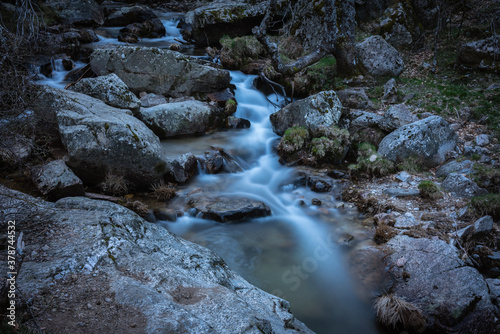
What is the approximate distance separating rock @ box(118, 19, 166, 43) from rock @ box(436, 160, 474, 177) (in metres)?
16.3

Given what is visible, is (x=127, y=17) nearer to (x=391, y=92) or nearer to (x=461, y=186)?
(x=391, y=92)

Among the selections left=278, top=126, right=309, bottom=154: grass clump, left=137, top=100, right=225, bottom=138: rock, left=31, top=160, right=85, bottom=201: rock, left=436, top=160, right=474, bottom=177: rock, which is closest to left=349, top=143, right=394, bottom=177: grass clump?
left=436, top=160, right=474, bottom=177: rock

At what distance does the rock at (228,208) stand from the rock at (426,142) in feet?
14.4

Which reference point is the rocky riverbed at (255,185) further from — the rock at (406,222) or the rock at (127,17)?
the rock at (127,17)

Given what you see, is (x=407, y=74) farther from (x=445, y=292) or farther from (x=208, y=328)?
(x=208, y=328)

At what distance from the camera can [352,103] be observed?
11.6 metres

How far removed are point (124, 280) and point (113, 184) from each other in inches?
189

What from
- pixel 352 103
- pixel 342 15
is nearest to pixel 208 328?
pixel 352 103

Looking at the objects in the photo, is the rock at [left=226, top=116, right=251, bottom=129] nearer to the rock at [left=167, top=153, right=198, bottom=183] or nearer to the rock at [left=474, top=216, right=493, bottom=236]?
the rock at [left=167, top=153, right=198, bottom=183]

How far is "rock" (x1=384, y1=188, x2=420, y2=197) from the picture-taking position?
753 cm

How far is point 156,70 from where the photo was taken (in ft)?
38.9

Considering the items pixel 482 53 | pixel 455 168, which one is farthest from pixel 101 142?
pixel 482 53

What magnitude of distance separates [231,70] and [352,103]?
6.53 meters

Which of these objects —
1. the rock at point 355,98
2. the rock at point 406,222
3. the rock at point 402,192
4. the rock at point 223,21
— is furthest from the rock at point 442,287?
the rock at point 223,21
